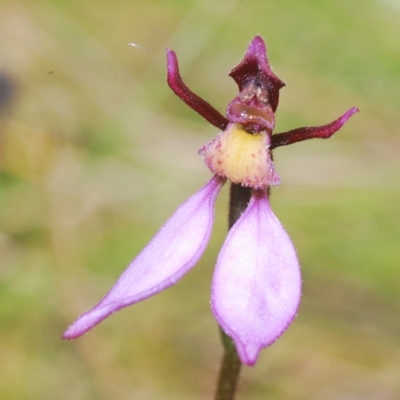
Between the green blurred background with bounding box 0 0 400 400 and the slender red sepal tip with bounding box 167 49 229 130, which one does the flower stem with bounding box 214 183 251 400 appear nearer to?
the slender red sepal tip with bounding box 167 49 229 130

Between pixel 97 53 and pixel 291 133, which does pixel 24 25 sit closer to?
pixel 97 53

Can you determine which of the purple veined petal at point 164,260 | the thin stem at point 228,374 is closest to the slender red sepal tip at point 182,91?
the purple veined petal at point 164,260

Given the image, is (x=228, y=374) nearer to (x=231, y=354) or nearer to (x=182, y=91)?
(x=231, y=354)

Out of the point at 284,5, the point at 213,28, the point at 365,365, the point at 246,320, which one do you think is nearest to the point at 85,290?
the point at 365,365

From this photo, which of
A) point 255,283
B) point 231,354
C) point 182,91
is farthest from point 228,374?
point 182,91

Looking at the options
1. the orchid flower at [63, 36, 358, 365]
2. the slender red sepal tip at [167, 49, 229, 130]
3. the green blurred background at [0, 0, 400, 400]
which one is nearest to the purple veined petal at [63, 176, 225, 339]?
the orchid flower at [63, 36, 358, 365]

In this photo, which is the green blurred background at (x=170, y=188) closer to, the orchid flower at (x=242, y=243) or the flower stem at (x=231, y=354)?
the flower stem at (x=231, y=354)
